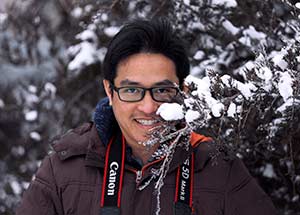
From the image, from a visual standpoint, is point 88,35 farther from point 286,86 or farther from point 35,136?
point 286,86

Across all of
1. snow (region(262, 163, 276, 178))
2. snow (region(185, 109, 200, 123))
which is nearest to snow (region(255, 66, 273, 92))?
snow (region(185, 109, 200, 123))

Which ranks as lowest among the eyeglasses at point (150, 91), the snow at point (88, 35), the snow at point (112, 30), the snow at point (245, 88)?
the snow at point (245, 88)

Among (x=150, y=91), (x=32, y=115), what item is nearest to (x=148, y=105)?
(x=150, y=91)

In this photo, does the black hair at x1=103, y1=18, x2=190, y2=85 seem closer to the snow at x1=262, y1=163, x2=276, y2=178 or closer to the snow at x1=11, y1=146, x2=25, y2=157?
the snow at x1=262, y1=163, x2=276, y2=178

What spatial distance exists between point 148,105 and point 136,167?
13.3 inches

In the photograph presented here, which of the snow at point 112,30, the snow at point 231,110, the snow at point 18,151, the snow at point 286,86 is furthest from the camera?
the snow at point 18,151

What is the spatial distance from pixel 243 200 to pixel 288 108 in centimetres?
51

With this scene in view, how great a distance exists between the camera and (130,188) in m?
A: 2.66

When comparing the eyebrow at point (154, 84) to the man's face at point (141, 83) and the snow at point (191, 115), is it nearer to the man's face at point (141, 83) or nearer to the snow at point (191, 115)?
the man's face at point (141, 83)

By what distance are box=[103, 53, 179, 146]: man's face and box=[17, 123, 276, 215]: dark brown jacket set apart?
194 millimetres

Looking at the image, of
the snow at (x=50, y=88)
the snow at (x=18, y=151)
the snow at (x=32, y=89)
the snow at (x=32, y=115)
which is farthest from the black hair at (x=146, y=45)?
the snow at (x=18, y=151)

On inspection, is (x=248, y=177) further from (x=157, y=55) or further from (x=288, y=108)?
(x=157, y=55)

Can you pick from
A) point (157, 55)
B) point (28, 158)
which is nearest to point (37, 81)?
point (28, 158)

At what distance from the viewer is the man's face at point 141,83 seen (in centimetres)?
253
